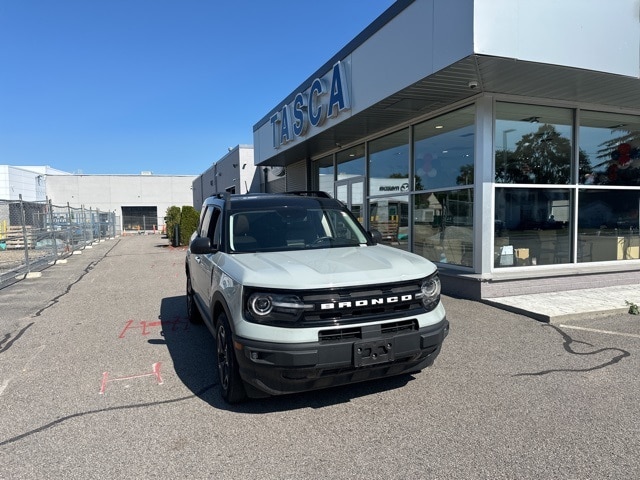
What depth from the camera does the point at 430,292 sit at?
151 inches

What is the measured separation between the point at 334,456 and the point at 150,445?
1348 millimetres

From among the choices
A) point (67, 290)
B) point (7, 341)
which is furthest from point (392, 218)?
point (7, 341)

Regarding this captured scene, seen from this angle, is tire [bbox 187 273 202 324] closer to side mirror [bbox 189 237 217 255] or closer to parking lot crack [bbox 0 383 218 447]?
side mirror [bbox 189 237 217 255]

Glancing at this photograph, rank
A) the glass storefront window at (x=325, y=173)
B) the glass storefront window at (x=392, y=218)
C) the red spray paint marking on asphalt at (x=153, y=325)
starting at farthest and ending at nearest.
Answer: the glass storefront window at (x=325, y=173)
the glass storefront window at (x=392, y=218)
the red spray paint marking on asphalt at (x=153, y=325)

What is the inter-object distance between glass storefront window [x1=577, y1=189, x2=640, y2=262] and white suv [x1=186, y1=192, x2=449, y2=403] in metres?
6.79

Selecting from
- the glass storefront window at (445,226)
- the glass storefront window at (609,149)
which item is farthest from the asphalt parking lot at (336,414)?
the glass storefront window at (609,149)

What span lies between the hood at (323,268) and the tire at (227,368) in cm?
52

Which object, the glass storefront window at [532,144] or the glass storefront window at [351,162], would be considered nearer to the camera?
the glass storefront window at [532,144]

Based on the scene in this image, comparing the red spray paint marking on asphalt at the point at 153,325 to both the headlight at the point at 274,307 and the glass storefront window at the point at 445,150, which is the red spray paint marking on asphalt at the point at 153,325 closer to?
the headlight at the point at 274,307

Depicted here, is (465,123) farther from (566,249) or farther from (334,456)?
(334,456)

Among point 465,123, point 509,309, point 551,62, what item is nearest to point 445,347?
point 509,309

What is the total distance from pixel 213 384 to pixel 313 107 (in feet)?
29.6

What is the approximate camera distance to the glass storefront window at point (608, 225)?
30.1 feet

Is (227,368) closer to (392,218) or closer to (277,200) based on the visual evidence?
(277,200)
